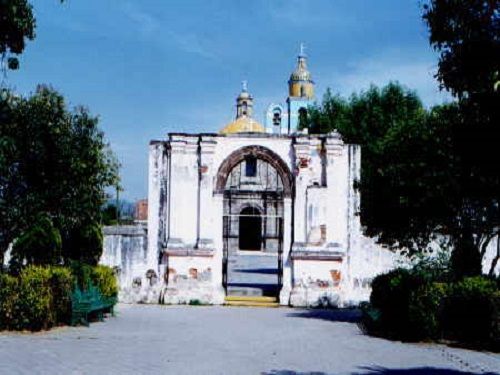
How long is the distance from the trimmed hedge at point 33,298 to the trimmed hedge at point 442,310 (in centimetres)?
695

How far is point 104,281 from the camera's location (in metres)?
19.4

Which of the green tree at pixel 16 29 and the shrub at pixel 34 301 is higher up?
the green tree at pixel 16 29

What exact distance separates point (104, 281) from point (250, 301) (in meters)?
5.45

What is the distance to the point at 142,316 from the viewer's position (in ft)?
63.1

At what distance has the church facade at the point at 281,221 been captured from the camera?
22703 millimetres

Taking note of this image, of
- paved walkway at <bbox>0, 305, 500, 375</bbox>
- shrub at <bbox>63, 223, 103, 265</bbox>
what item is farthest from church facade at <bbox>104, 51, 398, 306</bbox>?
paved walkway at <bbox>0, 305, 500, 375</bbox>

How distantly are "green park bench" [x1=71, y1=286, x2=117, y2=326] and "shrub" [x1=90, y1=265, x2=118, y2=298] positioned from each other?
0.58 metres

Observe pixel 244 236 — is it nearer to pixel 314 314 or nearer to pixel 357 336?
pixel 314 314

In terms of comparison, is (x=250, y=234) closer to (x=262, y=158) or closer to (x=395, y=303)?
(x=262, y=158)

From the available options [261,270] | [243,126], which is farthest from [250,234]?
[261,270]

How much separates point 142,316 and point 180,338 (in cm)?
469

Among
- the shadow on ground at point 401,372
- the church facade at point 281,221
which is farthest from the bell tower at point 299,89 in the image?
the shadow on ground at point 401,372

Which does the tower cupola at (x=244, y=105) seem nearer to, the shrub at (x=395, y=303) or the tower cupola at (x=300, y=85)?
the tower cupola at (x=300, y=85)

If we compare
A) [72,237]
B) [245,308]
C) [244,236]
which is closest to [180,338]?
[72,237]
